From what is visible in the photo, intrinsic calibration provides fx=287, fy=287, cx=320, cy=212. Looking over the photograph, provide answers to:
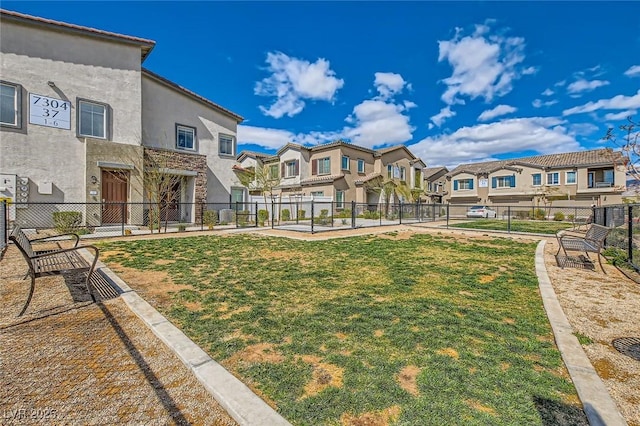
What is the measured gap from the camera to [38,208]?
13.1m

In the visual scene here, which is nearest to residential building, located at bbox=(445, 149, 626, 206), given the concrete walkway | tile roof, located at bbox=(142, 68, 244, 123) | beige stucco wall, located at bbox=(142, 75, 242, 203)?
tile roof, located at bbox=(142, 68, 244, 123)

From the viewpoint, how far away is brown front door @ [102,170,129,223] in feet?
48.1

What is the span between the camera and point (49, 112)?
13352 mm

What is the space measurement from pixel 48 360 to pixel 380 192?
28.4 metres

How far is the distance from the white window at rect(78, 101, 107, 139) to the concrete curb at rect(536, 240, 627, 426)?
61.7ft

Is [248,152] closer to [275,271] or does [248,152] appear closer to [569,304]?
[275,271]

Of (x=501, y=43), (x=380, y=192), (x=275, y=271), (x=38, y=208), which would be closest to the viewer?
(x=275, y=271)

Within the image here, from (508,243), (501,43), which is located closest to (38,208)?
(508,243)

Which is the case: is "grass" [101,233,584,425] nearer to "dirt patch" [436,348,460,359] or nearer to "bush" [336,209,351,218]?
"dirt patch" [436,348,460,359]

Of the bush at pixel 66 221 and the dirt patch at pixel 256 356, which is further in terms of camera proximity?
the bush at pixel 66 221

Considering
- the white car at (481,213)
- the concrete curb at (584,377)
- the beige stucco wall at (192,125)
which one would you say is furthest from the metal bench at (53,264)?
the white car at (481,213)

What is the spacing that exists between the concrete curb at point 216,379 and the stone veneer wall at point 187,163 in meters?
14.4

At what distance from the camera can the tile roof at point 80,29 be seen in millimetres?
12594

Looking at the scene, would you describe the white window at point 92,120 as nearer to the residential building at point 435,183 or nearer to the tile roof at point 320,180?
the tile roof at point 320,180
